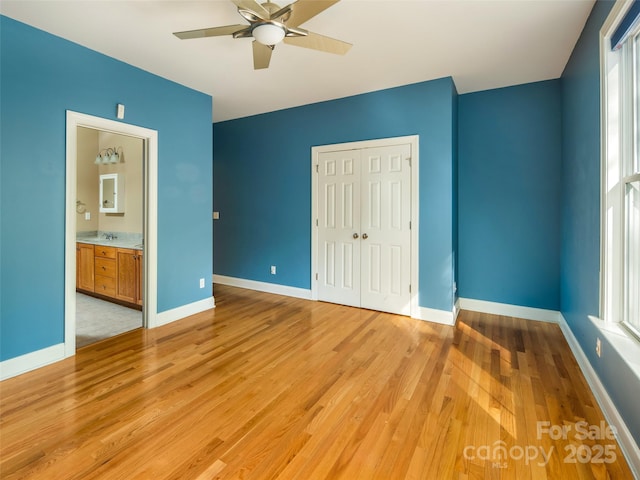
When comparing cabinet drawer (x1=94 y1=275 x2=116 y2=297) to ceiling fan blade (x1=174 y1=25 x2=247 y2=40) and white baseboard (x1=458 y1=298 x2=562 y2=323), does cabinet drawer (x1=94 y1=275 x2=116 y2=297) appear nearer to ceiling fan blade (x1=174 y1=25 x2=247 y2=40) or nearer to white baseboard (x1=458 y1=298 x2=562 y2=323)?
ceiling fan blade (x1=174 y1=25 x2=247 y2=40)

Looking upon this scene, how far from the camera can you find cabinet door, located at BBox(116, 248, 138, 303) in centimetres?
403

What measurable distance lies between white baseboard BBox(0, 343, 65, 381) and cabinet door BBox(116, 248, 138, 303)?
1.41 metres

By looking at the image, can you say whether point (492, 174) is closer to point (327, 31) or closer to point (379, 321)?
point (379, 321)

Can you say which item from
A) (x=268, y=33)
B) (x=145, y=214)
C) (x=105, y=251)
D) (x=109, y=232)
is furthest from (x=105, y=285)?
(x=268, y=33)

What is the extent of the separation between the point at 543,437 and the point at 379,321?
199cm

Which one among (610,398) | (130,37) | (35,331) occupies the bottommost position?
(610,398)

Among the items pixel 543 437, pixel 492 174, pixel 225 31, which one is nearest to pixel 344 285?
pixel 492 174

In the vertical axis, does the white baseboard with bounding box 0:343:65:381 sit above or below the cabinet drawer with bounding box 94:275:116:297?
below

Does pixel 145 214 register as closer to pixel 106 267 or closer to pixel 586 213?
pixel 106 267

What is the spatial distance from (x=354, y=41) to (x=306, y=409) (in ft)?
9.76

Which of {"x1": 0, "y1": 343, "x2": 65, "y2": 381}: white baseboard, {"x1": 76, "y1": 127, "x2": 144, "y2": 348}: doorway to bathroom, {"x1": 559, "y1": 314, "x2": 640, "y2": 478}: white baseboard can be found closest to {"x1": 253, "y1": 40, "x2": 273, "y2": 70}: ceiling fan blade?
{"x1": 76, "y1": 127, "x2": 144, "y2": 348}: doorway to bathroom

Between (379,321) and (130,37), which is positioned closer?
(130,37)

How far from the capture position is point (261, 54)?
2379mm

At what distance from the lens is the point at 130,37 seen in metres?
2.69
